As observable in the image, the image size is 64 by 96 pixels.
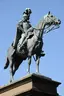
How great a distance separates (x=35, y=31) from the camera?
17.2m

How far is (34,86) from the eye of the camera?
1523 cm

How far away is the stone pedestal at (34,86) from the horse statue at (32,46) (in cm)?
82

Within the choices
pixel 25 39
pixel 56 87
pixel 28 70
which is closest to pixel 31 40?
pixel 25 39

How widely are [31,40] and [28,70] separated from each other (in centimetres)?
148

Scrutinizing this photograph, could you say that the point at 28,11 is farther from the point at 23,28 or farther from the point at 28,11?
the point at 23,28

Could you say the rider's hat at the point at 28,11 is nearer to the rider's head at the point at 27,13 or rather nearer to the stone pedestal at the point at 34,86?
the rider's head at the point at 27,13

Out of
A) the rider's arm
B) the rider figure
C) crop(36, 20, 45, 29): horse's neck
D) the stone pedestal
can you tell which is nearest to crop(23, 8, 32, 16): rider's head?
the rider figure

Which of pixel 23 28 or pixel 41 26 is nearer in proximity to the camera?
pixel 41 26

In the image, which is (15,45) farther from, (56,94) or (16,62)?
(56,94)

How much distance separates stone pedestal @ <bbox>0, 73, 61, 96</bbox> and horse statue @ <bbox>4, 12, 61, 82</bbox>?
818 mm

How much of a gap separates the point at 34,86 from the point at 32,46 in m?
2.22

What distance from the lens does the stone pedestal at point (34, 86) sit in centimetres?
1520

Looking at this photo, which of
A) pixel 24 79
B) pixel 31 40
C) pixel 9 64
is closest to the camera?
pixel 24 79

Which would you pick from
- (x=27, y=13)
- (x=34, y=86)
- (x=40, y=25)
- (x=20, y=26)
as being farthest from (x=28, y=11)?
(x=34, y=86)
